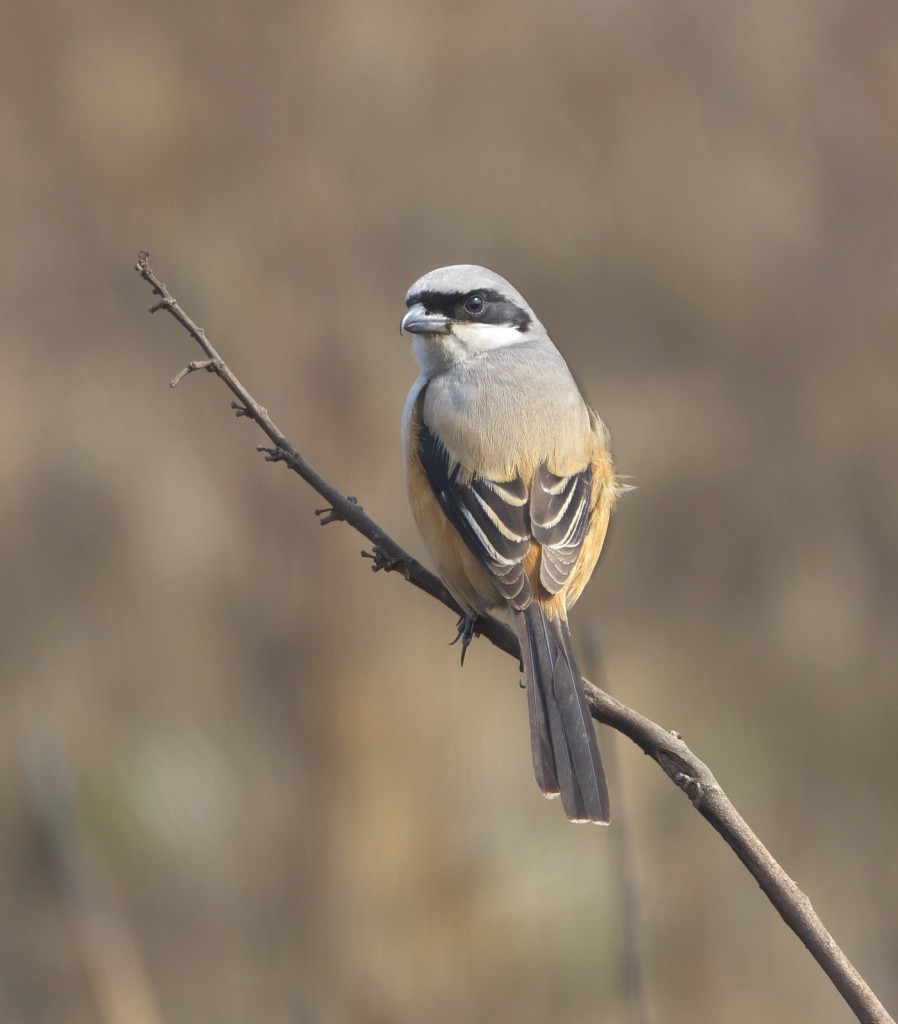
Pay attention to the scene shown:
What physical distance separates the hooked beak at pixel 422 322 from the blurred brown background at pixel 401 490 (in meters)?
1.41

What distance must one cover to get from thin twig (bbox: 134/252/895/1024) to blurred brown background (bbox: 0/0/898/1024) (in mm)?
2370

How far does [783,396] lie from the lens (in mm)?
5746

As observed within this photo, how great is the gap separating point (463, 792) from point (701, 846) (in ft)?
3.36

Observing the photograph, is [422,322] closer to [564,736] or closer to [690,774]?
[564,736]

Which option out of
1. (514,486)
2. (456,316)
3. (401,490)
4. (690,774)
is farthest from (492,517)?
(401,490)

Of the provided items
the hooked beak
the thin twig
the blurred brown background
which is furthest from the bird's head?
the blurred brown background

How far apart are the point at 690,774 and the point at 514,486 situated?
1263 mm

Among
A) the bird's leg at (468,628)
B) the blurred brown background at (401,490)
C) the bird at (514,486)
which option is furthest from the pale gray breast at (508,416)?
the blurred brown background at (401,490)

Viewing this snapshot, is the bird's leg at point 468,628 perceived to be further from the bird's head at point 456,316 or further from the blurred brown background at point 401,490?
the blurred brown background at point 401,490

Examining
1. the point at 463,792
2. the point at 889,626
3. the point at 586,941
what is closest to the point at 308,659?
the point at 463,792

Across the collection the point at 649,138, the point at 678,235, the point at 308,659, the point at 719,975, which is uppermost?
the point at 649,138

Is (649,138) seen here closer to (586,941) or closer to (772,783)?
(772,783)

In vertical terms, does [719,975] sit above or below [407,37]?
below

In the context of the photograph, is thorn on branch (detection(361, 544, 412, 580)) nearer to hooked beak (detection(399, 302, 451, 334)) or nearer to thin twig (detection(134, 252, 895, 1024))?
thin twig (detection(134, 252, 895, 1024))
